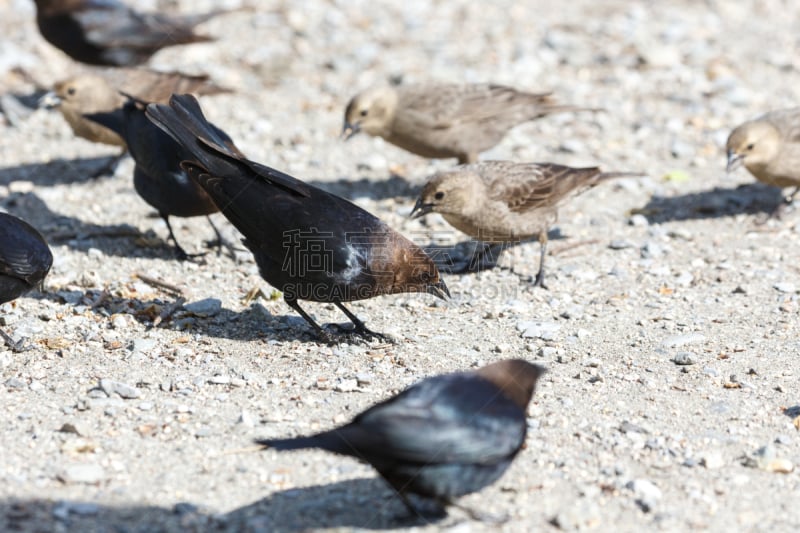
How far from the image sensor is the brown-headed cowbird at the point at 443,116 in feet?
26.8

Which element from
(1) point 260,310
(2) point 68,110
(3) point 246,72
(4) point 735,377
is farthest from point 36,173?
(4) point 735,377

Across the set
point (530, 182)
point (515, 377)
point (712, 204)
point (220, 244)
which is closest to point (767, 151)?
point (712, 204)

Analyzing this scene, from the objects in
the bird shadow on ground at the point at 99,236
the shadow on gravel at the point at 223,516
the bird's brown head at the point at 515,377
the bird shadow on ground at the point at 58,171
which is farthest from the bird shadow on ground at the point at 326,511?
the bird shadow on ground at the point at 58,171

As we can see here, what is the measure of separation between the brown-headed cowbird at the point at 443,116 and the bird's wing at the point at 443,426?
15.6 feet

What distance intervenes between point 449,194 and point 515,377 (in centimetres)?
289

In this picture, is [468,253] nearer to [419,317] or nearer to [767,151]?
[419,317]

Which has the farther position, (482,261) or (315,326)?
(482,261)

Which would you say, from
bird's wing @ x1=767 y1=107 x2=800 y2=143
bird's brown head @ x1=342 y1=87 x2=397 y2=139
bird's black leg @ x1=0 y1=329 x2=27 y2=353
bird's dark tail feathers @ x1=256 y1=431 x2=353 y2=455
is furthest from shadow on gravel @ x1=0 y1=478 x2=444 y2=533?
bird's wing @ x1=767 y1=107 x2=800 y2=143

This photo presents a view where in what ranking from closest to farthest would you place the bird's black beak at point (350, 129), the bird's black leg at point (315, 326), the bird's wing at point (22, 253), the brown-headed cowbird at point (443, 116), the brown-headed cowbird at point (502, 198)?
the bird's wing at point (22, 253)
the bird's black leg at point (315, 326)
the brown-headed cowbird at point (502, 198)
the brown-headed cowbird at point (443, 116)
the bird's black beak at point (350, 129)

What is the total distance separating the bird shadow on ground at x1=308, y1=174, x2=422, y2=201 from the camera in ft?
27.0

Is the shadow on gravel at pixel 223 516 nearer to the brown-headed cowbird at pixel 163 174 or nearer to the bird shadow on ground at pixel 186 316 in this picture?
the bird shadow on ground at pixel 186 316

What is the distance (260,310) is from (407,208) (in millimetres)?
2257

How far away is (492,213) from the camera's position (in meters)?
6.77

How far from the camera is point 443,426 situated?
136 inches
